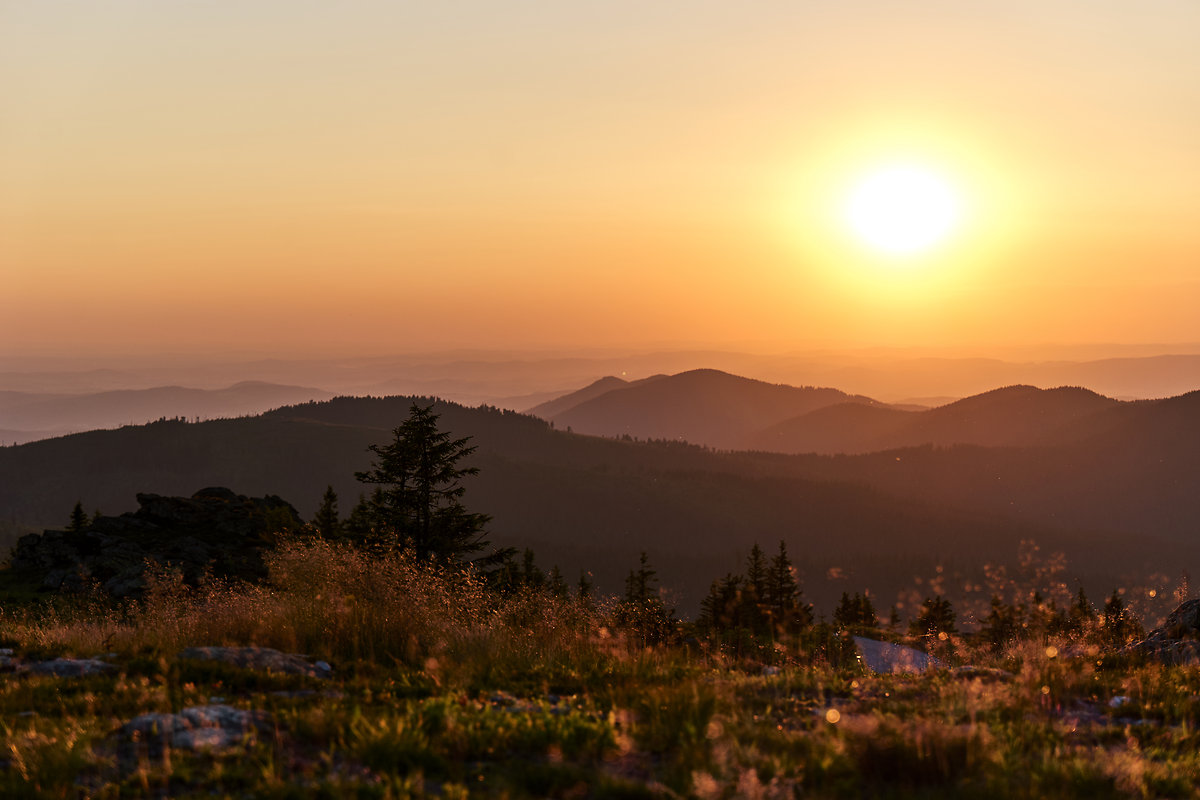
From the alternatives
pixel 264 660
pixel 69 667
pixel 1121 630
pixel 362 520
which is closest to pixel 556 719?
pixel 264 660

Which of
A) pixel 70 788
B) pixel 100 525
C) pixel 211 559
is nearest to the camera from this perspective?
pixel 70 788

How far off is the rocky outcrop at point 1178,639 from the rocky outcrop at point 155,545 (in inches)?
861

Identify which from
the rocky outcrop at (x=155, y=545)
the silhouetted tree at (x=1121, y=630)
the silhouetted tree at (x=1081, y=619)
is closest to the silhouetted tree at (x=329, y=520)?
the rocky outcrop at (x=155, y=545)

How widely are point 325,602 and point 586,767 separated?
254 inches

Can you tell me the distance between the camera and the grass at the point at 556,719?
566 cm

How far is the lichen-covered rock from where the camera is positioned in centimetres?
875

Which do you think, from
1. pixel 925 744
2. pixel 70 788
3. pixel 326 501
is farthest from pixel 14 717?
pixel 326 501

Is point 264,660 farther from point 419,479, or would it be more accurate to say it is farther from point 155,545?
point 419,479

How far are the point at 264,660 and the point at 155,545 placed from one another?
78.2 ft

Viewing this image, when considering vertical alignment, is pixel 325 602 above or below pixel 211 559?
above

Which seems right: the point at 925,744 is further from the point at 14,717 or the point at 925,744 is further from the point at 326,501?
the point at 326,501

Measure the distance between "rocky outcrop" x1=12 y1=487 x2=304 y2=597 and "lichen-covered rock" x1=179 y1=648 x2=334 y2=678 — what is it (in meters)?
14.0

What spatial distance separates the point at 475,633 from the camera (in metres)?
10.4

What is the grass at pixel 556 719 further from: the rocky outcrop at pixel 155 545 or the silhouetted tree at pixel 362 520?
the silhouetted tree at pixel 362 520
